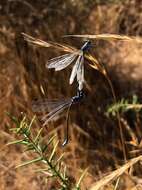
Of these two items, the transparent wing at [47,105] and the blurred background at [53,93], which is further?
the blurred background at [53,93]

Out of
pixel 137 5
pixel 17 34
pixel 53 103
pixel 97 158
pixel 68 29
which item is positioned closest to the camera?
pixel 53 103

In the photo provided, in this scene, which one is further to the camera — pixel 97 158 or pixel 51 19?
pixel 51 19

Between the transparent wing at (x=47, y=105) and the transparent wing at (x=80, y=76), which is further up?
the transparent wing at (x=80, y=76)

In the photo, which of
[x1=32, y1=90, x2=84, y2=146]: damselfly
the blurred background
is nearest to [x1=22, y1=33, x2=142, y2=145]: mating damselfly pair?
[x1=32, y1=90, x2=84, y2=146]: damselfly

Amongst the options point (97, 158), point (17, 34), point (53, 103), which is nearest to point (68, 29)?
point (17, 34)

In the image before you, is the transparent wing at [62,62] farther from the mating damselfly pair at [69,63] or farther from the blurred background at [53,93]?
the blurred background at [53,93]

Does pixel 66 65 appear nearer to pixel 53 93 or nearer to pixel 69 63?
pixel 69 63

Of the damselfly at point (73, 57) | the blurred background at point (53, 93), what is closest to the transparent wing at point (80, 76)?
the damselfly at point (73, 57)

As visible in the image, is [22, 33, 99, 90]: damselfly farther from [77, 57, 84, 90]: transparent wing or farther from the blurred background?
the blurred background

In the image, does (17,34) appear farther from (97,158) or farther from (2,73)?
(97,158)

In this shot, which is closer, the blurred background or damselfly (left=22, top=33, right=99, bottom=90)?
damselfly (left=22, top=33, right=99, bottom=90)

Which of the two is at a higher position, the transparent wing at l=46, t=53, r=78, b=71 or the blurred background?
the transparent wing at l=46, t=53, r=78, b=71
